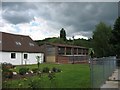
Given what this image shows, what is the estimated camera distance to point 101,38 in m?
81.6

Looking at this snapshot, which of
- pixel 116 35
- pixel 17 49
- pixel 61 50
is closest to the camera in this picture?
pixel 116 35

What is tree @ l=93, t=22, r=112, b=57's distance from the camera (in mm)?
77125

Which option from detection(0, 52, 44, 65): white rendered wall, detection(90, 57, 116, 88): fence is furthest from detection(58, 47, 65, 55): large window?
detection(90, 57, 116, 88): fence

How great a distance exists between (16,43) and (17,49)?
2751mm

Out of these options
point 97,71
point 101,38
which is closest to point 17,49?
point 101,38

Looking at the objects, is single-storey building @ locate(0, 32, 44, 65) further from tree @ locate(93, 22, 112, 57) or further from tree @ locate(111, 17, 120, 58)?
tree @ locate(93, 22, 112, 57)

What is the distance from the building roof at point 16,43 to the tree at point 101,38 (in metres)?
24.5

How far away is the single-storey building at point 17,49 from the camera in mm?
46116

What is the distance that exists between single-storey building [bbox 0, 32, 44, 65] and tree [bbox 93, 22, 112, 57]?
81.3 feet

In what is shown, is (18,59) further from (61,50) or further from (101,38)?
(101,38)

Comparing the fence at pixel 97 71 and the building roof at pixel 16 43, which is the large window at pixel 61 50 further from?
the fence at pixel 97 71

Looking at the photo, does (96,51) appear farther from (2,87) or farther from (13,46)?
(2,87)

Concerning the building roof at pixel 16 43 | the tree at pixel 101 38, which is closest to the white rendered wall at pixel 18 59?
the building roof at pixel 16 43

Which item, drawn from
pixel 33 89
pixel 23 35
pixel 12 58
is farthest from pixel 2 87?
pixel 23 35
